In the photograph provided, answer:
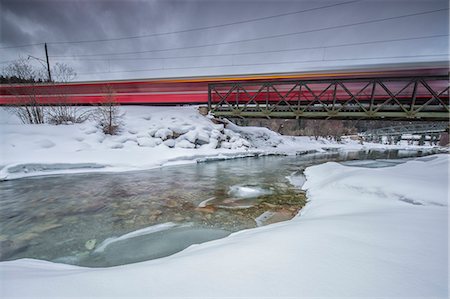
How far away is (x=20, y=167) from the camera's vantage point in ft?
20.7

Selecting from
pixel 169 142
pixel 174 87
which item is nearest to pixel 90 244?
pixel 169 142

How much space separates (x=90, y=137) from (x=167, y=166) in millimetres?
4210

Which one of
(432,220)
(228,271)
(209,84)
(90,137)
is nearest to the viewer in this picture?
(228,271)

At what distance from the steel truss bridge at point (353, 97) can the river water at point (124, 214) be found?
22.4 feet

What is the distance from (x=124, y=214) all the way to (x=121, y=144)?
7.04 m

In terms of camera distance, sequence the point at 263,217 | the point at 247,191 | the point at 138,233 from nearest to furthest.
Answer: the point at 138,233
the point at 263,217
the point at 247,191

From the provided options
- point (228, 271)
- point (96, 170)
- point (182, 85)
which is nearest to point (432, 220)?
point (228, 271)

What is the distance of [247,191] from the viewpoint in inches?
207

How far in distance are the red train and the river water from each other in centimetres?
746

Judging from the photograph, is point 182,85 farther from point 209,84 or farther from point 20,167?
point 20,167

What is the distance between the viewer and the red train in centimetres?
952

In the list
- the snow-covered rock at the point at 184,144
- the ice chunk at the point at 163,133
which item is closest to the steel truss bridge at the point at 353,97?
the snow-covered rock at the point at 184,144

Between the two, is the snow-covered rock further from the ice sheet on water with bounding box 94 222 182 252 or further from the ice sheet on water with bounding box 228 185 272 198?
the ice sheet on water with bounding box 94 222 182 252

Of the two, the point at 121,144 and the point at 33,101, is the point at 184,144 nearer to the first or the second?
the point at 121,144
